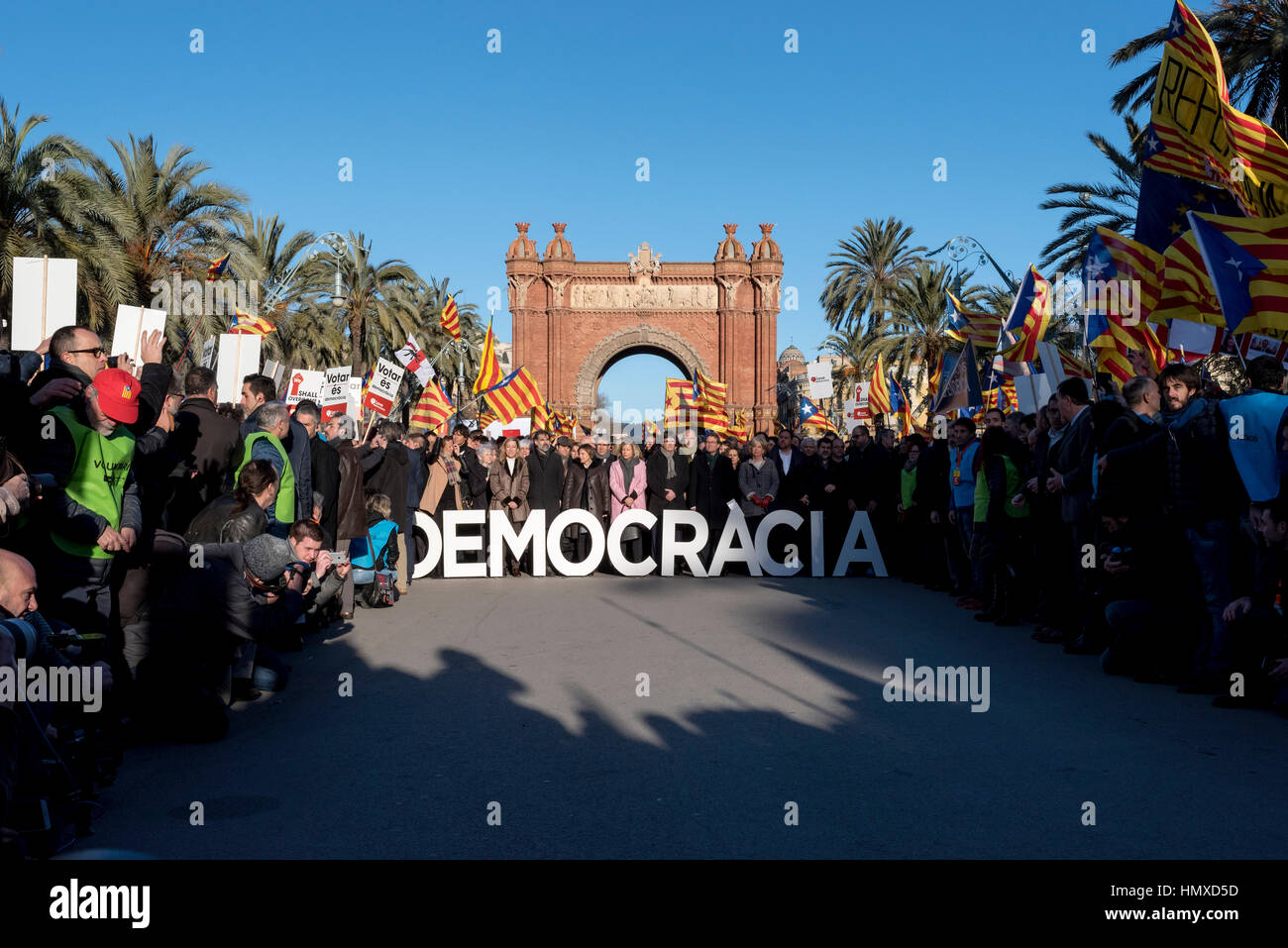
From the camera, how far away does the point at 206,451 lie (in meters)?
8.68

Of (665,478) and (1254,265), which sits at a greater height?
(1254,265)

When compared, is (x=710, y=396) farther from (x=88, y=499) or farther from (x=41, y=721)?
(x=41, y=721)

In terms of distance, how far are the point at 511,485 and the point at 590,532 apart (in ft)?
5.64

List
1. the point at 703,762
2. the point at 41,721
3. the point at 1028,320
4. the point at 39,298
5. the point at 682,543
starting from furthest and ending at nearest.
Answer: the point at 682,543 → the point at 1028,320 → the point at 39,298 → the point at 703,762 → the point at 41,721

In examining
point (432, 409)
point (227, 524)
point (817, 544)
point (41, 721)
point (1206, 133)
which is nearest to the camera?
point (41, 721)

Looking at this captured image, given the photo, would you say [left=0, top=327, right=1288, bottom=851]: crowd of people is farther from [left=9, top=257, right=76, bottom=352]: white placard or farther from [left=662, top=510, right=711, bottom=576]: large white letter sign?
[left=662, top=510, right=711, bottom=576]: large white letter sign

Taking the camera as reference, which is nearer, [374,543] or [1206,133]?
[1206,133]

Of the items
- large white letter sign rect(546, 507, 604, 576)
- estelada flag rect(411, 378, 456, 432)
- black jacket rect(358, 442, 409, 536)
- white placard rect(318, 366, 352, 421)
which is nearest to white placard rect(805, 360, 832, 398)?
estelada flag rect(411, 378, 456, 432)

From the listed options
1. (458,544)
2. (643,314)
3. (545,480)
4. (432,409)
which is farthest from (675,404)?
(643,314)

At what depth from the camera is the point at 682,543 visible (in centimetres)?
1593

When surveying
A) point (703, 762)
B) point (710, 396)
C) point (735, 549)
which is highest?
point (710, 396)

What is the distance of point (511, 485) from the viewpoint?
16250 mm

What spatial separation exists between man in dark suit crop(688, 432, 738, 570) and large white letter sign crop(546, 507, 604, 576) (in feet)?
7.17
